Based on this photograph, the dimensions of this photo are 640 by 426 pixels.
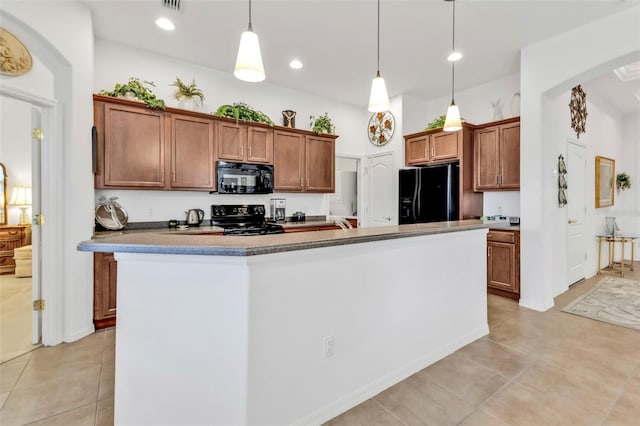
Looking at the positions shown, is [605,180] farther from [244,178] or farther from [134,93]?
[134,93]

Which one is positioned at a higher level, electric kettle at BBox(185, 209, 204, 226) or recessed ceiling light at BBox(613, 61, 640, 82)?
recessed ceiling light at BBox(613, 61, 640, 82)

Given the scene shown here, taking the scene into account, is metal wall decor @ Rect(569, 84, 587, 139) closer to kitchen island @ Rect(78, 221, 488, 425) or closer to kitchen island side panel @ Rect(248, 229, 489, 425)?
kitchen island side panel @ Rect(248, 229, 489, 425)

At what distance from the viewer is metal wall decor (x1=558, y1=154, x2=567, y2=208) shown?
3799 mm

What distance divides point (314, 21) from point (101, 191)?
9.67ft

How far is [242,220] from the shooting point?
4.24 meters

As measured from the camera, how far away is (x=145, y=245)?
132cm

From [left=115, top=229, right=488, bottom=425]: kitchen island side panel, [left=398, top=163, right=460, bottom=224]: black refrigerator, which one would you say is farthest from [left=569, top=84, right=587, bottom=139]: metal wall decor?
[left=115, top=229, right=488, bottom=425]: kitchen island side panel

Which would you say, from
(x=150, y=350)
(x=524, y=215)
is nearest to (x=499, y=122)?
(x=524, y=215)

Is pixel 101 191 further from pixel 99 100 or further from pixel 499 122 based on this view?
pixel 499 122

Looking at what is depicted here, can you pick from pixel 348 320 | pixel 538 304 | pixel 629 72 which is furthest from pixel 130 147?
pixel 629 72

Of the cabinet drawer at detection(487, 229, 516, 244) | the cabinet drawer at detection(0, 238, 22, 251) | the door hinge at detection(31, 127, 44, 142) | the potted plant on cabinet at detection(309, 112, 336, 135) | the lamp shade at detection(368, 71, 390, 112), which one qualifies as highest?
the potted plant on cabinet at detection(309, 112, 336, 135)

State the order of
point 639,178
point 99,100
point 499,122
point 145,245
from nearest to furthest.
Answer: point 145,245
point 99,100
point 499,122
point 639,178

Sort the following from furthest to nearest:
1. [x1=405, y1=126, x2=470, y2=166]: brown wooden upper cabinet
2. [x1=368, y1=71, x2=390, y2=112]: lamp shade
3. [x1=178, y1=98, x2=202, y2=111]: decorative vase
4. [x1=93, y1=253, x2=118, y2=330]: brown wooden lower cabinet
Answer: [x1=405, y1=126, x2=470, y2=166]: brown wooden upper cabinet → [x1=178, y1=98, x2=202, y2=111]: decorative vase → [x1=93, y1=253, x2=118, y2=330]: brown wooden lower cabinet → [x1=368, y1=71, x2=390, y2=112]: lamp shade

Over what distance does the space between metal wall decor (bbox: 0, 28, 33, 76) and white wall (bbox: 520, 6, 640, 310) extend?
192 inches
